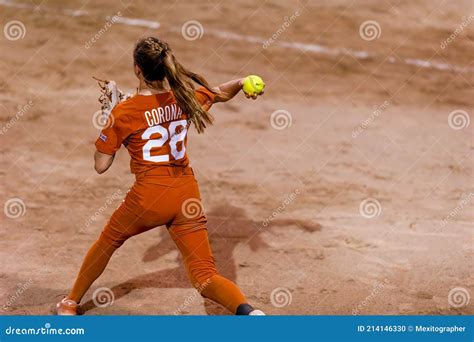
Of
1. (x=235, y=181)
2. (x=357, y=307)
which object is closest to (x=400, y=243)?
(x=357, y=307)

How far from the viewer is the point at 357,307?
659 cm

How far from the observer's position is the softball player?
544 cm
